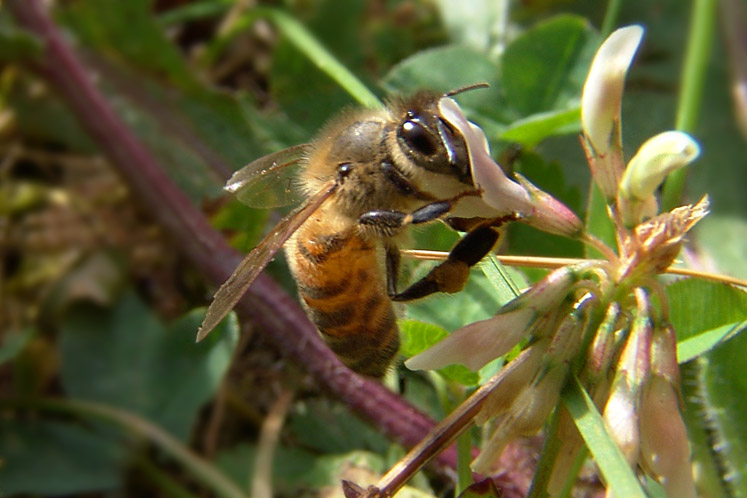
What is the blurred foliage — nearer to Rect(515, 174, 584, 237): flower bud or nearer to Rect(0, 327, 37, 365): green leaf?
Rect(0, 327, 37, 365): green leaf

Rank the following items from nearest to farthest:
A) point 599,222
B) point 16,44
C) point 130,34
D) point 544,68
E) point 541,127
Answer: point 599,222 → point 541,127 → point 544,68 → point 16,44 → point 130,34

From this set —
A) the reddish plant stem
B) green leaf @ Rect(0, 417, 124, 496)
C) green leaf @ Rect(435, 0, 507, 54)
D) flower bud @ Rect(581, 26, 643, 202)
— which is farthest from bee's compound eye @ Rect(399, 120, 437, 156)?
green leaf @ Rect(0, 417, 124, 496)

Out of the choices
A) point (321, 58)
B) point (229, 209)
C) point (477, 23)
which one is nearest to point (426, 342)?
point (229, 209)

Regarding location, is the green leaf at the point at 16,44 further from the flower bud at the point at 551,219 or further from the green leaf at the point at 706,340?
the green leaf at the point at 706,340

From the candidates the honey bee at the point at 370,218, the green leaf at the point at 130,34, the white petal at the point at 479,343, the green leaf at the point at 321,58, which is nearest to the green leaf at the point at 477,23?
the green leaf at the point at 321,58

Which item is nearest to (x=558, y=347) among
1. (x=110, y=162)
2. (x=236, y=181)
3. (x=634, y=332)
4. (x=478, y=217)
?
(x=634, y=332)

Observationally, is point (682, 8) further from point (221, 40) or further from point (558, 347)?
point (558, 347)

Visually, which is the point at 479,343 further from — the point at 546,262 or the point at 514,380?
the point at 546,262
